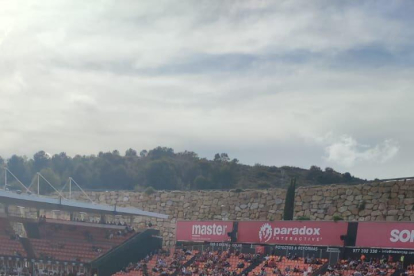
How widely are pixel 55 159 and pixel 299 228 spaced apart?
67331mm

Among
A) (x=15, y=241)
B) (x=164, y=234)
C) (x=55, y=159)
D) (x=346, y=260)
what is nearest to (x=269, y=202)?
(x=164, y=234)

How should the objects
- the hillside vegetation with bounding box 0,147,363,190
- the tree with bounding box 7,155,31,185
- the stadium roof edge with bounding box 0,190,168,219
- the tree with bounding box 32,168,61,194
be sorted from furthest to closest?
1. the tree with bounding box 7,155,31,185
2. the hillside vegetation with bounding box 0,147,363,190
3. the tree with bounding box 32,168,61,194
4. the stadium roof edge with bounding box 0,190,168,219

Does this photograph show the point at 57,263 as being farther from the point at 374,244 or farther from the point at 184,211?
the point at 374,244

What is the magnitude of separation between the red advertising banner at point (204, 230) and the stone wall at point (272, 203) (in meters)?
5.06

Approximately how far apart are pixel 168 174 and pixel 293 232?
131 ft

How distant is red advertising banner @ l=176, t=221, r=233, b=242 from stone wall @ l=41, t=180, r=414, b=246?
199 inches

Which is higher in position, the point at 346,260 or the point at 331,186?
the point at 331,186

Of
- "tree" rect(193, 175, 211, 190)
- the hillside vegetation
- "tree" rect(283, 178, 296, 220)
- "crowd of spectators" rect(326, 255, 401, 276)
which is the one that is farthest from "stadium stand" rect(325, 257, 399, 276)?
"tree" rect(193, 175, 211, 190)

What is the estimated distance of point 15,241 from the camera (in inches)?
1662

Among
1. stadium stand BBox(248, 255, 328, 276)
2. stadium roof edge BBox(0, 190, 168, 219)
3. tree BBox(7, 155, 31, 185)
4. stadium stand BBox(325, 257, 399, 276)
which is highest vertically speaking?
tree BBox(7, 155, 31, 185)

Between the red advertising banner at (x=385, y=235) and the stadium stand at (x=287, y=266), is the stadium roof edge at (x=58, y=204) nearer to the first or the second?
the stadium stand at (x=287, y=266)

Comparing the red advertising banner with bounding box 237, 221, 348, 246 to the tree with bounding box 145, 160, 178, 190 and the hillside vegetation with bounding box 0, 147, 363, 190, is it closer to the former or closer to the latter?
the hillside vegetation with bounding box 0, 147, 363, 190

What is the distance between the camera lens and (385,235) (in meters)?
29.8

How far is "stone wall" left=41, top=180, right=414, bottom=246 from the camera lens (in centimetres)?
3581
